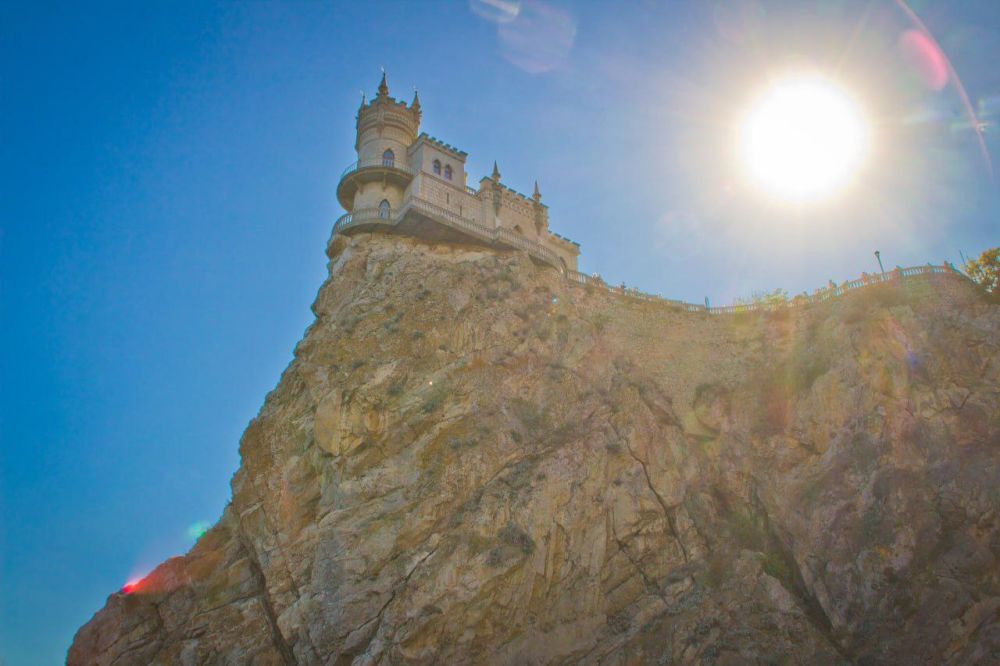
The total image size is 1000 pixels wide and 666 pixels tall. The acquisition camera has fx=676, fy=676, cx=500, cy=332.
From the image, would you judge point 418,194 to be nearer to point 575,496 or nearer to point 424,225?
point 424,225

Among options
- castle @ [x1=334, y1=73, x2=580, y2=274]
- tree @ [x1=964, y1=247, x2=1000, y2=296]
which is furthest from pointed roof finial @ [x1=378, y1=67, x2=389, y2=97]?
tree @ [x1=964, y1=247, x2=1000, y2=296]

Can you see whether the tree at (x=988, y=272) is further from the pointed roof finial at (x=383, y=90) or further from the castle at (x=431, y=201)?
the pointed roof finial at (x=383, y=90)

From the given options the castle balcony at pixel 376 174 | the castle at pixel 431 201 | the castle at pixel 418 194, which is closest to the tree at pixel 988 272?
the castle at pixel 431 201

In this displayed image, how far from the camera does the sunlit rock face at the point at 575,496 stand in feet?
81.4

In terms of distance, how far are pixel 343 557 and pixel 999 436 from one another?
27383mm

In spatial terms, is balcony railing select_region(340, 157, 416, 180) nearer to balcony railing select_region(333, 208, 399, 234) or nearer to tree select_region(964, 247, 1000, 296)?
balcony railing select_region(333, 208, 399, 234)

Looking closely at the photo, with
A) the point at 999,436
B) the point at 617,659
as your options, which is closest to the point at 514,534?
the point at 617,659

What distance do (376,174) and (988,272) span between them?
32.4 metres

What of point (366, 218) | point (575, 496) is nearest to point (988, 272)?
point (575, 496)

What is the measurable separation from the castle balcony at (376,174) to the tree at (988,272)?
3006cm

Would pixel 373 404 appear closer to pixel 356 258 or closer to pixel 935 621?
pixel 356 258

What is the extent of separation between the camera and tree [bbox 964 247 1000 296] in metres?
34.3

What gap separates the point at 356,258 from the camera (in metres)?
34.8

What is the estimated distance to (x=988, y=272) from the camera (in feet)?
114
